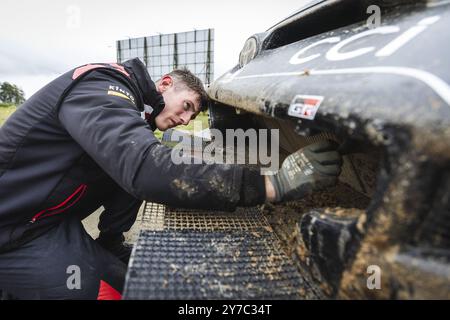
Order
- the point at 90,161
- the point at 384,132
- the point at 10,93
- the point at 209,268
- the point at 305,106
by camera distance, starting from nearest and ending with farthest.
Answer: the point at 384,132 → the point at 305,106 → the point at 209,268 → the point at 90,161 → the point at 10,93

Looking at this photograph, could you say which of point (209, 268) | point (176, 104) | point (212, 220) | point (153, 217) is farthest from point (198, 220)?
point (176, 104)

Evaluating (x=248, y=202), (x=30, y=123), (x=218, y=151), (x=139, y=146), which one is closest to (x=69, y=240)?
(x=30, y=123)

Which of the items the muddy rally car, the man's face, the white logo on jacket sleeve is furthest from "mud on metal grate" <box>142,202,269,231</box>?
the man's face

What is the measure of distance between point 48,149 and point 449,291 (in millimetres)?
1537

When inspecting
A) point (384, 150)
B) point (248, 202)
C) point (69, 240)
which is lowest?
point (69, 240)

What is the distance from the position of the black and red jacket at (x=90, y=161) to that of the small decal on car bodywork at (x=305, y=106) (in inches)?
11.4

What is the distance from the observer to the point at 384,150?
0.61 metres

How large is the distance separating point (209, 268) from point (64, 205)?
0.90m

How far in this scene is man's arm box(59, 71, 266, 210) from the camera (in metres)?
1.03

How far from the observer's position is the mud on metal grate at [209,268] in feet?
2.93

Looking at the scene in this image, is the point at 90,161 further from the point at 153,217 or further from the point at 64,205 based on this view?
the point at 153,217

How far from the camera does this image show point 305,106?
0.84 meters

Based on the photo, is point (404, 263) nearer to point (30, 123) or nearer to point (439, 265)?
point (439, 265)

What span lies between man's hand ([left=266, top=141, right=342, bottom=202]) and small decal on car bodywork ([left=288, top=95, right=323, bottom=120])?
0.23m
